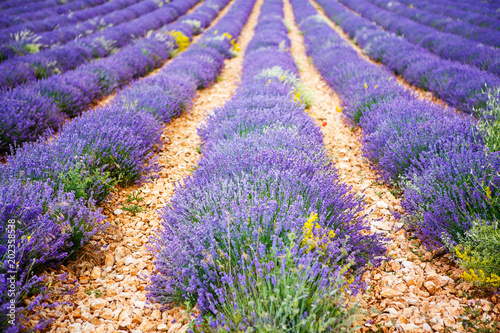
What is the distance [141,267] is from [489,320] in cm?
209

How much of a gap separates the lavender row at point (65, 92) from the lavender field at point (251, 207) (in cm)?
3

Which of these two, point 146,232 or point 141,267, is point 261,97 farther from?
point 141,267

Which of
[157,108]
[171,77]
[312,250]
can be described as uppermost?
[171,77]

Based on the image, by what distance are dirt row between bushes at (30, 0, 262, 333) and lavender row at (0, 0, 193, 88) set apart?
9.97 feet

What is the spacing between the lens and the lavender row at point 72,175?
1.70 meters

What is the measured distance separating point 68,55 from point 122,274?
5598 millimetres

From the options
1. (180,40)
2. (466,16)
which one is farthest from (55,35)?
(466,16)

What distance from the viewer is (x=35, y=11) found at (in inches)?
401

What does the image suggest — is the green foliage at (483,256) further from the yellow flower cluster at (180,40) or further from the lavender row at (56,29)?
the yellow flower cluster at (180,40)

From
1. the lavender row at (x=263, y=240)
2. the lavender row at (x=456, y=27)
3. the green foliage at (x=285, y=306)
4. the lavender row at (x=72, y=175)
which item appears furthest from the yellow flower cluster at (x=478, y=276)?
the lavender row at (x=456, y=27)

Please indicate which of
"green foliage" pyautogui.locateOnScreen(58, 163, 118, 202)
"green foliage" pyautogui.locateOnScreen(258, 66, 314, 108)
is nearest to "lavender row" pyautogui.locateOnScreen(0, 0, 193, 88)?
"green foliage" pyautogui.locateOnScreen(58, 163, 118, 202)

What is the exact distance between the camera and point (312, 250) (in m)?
1.69

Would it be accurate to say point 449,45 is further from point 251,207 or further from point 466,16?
point 251,207

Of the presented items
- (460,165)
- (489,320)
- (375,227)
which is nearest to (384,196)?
(375,227)
